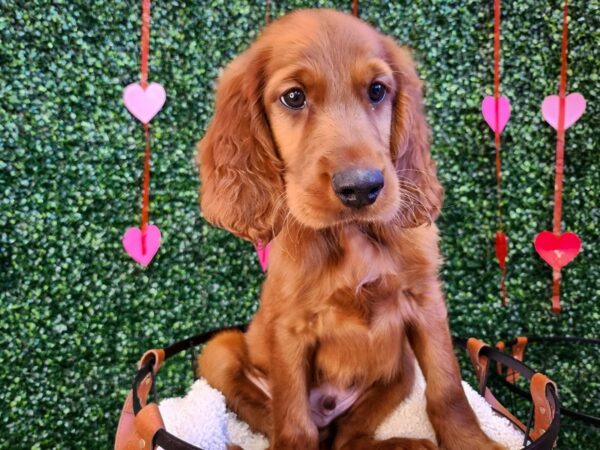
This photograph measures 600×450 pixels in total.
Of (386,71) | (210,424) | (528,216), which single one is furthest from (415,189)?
(528,216)

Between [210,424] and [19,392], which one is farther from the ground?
[210,424]

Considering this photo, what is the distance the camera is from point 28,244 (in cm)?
160

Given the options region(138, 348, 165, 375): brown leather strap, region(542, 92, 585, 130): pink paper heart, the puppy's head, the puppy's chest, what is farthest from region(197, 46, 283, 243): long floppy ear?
region(542, 92, 585, 130): pink paper heart

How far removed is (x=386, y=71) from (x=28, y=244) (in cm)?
115

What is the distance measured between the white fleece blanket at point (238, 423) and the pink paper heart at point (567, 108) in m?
0.86

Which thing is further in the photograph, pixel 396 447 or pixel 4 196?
pixel 4 196

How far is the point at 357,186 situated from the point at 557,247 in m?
1.06

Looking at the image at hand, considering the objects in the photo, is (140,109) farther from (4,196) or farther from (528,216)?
(528,216)

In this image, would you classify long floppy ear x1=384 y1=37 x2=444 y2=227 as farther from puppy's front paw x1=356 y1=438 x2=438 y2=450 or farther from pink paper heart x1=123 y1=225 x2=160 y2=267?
pink paper heart x1=123 y1=225 x2=160 y2=267

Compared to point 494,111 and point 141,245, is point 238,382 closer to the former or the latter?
point 141,245

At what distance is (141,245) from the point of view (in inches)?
64.4

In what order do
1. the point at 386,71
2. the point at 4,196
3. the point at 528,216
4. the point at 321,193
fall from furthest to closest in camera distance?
the point at 528,216
the point at 4,196
the point at 386,71
the point at 321,193

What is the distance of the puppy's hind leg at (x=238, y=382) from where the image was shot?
1.29 m

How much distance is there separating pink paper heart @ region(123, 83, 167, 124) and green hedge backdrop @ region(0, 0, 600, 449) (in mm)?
56
